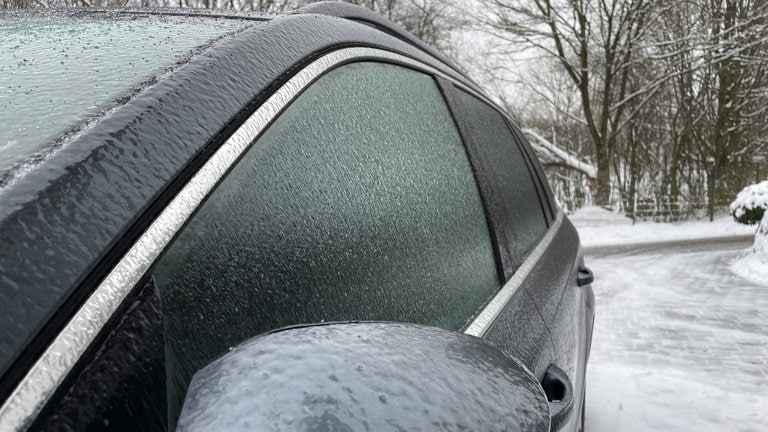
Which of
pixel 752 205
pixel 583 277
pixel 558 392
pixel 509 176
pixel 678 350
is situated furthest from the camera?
pixel 752 205

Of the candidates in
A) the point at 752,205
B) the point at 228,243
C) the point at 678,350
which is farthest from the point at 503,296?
the point at 752,205

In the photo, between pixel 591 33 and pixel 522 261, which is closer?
pixel 522 261

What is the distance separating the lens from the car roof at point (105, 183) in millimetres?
560

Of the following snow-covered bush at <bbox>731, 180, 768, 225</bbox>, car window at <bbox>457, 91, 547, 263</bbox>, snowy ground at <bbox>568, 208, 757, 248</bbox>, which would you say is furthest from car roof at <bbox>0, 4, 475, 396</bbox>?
snow-covered bush at <bbox>731, 180, 768, 225</bbox>

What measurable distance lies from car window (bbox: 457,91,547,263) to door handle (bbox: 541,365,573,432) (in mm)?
416

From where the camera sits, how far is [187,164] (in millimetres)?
742

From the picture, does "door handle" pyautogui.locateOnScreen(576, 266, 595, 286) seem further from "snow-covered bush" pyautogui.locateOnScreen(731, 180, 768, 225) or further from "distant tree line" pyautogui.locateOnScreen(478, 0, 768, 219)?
"distant tree line" pyautogui.locateOnScreen(478, 0, 768, 219)

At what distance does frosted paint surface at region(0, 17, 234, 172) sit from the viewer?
0.78 meters

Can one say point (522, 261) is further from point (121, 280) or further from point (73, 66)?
point (121, 280)

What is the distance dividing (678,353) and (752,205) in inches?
380

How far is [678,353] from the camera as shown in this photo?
5.96 metres

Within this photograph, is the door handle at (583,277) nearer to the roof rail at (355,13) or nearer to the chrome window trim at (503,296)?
the chrome window trim at (503,296)

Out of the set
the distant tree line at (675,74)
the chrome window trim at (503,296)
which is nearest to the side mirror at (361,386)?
the chrome window trim at (503,296)

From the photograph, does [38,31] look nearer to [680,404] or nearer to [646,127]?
[680,404]
